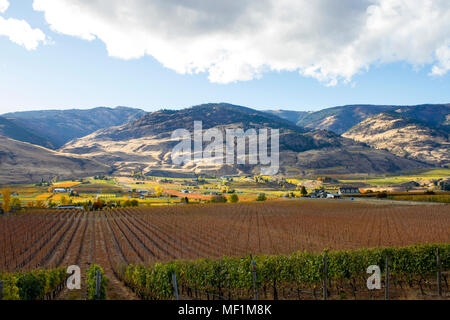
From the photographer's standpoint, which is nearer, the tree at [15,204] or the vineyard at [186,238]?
the vineyard at [186,238]

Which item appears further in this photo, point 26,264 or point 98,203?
point 98,203

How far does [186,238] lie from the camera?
177 feet

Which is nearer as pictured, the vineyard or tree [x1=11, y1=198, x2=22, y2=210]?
the vineyard

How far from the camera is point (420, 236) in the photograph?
5084 cm

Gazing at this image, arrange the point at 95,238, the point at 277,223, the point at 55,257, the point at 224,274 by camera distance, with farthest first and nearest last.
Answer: the point at 277,223 < the point at 95,238 < the point at 55,257 < the point at 224,274

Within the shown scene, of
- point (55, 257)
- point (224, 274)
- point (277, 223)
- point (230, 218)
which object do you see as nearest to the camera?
point (224, 274)

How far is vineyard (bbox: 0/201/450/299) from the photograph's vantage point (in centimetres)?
4012

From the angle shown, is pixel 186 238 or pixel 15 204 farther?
pixel 15 204

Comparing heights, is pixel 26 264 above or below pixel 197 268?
below

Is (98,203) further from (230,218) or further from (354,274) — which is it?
(354,274)

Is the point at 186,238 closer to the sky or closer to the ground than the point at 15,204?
closer to the sky

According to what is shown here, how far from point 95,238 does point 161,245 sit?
1630cm

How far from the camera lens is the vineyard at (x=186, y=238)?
40125 millimetres
